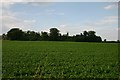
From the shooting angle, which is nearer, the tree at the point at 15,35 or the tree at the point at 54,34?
the tree at the point at 54,34

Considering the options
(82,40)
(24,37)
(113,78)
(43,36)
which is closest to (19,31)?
(24,37)

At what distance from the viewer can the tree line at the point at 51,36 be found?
11244 cm

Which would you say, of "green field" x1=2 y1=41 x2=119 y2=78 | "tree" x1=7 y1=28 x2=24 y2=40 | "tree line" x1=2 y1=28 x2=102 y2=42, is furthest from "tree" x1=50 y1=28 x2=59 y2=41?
"green field" x1=2 y1=41 x2=119 y2=78

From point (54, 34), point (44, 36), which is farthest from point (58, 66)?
point (44, 36)

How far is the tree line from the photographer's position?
112 meters

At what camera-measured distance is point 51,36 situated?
11719 cm

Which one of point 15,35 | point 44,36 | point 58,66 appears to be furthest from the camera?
point 44,36

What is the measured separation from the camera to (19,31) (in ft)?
382

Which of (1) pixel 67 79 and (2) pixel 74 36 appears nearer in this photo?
(1) pixel 67 79

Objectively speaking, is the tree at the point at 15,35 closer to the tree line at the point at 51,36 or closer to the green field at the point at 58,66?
the tree line at the point at 51,36

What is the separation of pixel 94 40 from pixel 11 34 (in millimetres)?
40958

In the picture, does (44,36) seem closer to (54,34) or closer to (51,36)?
(51,36)

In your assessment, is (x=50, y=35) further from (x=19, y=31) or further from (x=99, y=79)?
(x=99, y=79)

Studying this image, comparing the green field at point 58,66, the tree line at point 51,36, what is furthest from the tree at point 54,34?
the green field at point 58,66
